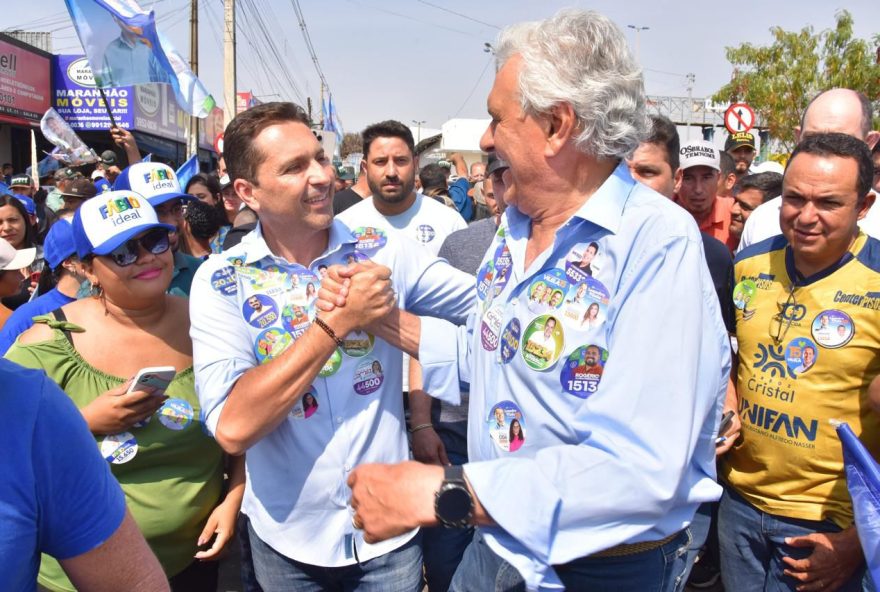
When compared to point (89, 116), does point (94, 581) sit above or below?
below

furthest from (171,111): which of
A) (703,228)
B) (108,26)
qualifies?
(703,228)

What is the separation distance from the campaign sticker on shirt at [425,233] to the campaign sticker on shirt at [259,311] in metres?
2.85

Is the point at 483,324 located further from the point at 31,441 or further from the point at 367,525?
the point at 31,441

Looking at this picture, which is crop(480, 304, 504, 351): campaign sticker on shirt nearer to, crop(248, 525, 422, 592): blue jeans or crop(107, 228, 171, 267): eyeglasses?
crop(248, 525, 422, 592): blue jeans

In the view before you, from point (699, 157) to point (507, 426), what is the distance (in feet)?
11.1

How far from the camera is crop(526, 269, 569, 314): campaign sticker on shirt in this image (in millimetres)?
1476

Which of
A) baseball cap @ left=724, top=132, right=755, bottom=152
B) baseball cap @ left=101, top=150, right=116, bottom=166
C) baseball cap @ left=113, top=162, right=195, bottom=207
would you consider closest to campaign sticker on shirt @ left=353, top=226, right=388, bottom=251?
baseball cap @ left=113, top=162, right=195, bottom=207

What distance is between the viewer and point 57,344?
2.35 m

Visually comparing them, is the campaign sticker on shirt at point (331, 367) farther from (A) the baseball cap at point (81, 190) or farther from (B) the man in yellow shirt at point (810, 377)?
(A) the baseball cap at point (81, 190)

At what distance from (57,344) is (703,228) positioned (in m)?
4.03

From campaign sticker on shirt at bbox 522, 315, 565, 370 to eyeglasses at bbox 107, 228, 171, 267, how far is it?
1.71 meters

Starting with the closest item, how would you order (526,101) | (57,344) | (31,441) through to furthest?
(31,441) < (526,101) < (57,344)

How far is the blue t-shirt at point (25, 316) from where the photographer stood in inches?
108

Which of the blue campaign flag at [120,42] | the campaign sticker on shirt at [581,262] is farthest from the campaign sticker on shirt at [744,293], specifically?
the blue campaign flag at [120,42]
